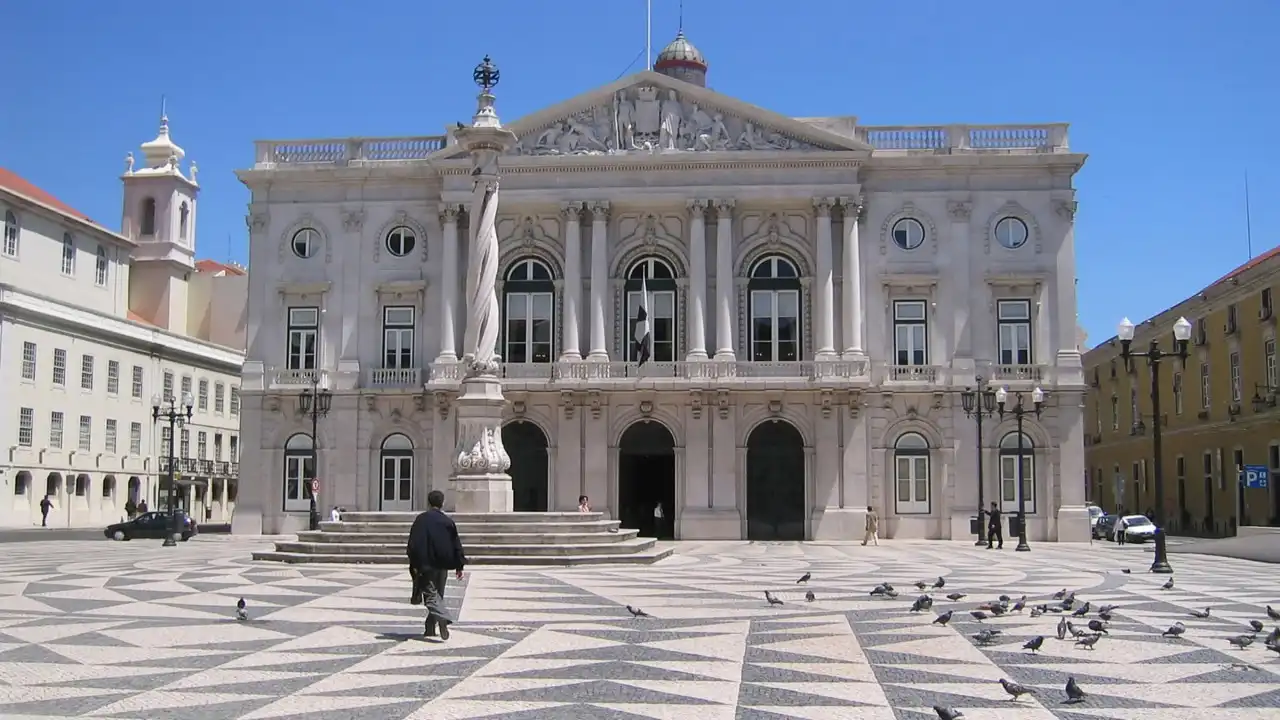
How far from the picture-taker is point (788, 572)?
28250mm

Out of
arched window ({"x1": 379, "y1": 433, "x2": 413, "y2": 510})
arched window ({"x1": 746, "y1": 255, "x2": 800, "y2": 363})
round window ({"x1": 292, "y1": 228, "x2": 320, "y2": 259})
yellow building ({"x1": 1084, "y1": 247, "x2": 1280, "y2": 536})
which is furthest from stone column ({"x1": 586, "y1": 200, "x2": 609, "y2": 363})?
yellow building ({"x1": 1084, "y1": 247, "x2": 1280, "y2": 536})

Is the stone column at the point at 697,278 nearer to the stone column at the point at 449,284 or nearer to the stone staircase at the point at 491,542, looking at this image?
the stone column at the point at 449,284

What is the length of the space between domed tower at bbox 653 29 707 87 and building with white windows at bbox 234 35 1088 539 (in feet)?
46.8

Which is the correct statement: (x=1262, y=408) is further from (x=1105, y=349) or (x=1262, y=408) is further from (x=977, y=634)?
(x=977, y=634)

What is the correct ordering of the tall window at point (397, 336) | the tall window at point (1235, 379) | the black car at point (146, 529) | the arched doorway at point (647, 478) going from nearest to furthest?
the black car at point (146, 529) → the arched doorway at point (647, 478) → the tall window at point (397, 336) → the tall window at point (1235, 379)

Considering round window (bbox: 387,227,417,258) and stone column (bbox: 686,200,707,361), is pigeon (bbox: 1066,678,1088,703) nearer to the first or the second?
stone column (bbox: 686,200,707,361)

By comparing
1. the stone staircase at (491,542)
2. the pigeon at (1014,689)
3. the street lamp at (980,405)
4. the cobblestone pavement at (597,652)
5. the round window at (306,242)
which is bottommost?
the cobblestone pavement at (597,652)

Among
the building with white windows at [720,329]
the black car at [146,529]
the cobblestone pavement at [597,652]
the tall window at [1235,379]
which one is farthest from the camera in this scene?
the tall window at [1235,379]

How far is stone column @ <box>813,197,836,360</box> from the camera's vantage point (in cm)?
4875

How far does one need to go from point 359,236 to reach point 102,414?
22572 millimetres

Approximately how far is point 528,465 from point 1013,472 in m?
17.2

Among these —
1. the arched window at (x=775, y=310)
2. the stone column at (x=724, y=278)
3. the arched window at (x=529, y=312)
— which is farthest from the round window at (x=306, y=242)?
the arched window at (x=775, y=310)

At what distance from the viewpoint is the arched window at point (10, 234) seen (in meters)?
64.0

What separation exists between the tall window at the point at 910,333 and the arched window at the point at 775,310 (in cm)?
350
